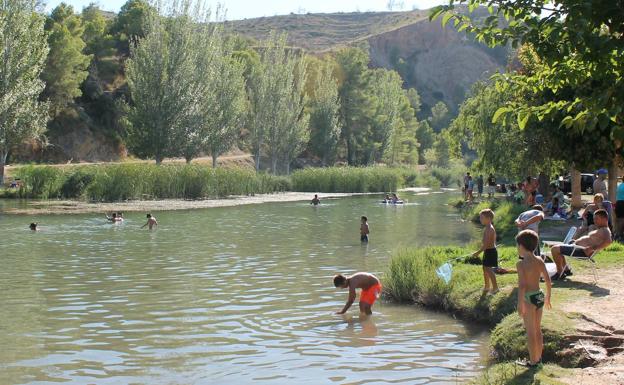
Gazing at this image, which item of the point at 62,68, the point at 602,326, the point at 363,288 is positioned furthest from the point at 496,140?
the point at 62,68

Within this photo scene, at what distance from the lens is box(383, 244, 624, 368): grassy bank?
9.71 m

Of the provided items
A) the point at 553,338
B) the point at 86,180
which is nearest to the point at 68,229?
the point at 86,180

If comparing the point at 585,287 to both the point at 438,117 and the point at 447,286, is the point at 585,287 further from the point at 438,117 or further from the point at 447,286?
the point at 438,117

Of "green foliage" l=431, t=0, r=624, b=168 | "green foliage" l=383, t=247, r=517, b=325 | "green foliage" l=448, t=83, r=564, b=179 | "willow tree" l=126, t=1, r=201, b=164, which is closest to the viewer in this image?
"green foliage" l=431, t=0, r=624, b=168

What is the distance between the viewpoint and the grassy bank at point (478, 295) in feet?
31.9

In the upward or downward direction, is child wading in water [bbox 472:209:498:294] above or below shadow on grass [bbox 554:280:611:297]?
above

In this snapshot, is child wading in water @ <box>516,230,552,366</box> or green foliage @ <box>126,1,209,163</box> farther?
green foliage @ <box>126,1,209,163</box>

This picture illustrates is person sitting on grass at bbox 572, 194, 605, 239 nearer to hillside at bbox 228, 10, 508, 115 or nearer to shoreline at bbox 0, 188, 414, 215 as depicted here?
shoreline at bbox 0, 188, 414, 215

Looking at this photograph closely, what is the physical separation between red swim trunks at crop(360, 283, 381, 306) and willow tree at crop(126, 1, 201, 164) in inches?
1795

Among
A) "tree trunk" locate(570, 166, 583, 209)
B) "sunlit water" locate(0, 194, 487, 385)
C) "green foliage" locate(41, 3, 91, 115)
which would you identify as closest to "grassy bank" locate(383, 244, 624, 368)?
"sunlit water" locate(0, 194, 487, 385)

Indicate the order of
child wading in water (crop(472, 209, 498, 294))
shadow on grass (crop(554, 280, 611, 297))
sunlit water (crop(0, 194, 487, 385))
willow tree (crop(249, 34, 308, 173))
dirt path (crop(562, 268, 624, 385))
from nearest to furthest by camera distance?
dirt path (crop(562, 268, 624, 385)) < sunlit water (crop(0, 194, 487, 385)) < shadow on grass (crop(554, 280, 611, 297)) < child wading in water (crop(472, 209, 498, 294)) < willow tree (crop(249, 34, 308, 173))

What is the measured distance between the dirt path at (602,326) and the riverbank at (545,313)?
11 mm

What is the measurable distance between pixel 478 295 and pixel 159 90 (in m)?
47.9

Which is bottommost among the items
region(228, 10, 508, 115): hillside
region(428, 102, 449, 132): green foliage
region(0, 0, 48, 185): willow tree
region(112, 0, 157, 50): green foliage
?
region(0, 0, 48, 185): willow tree
